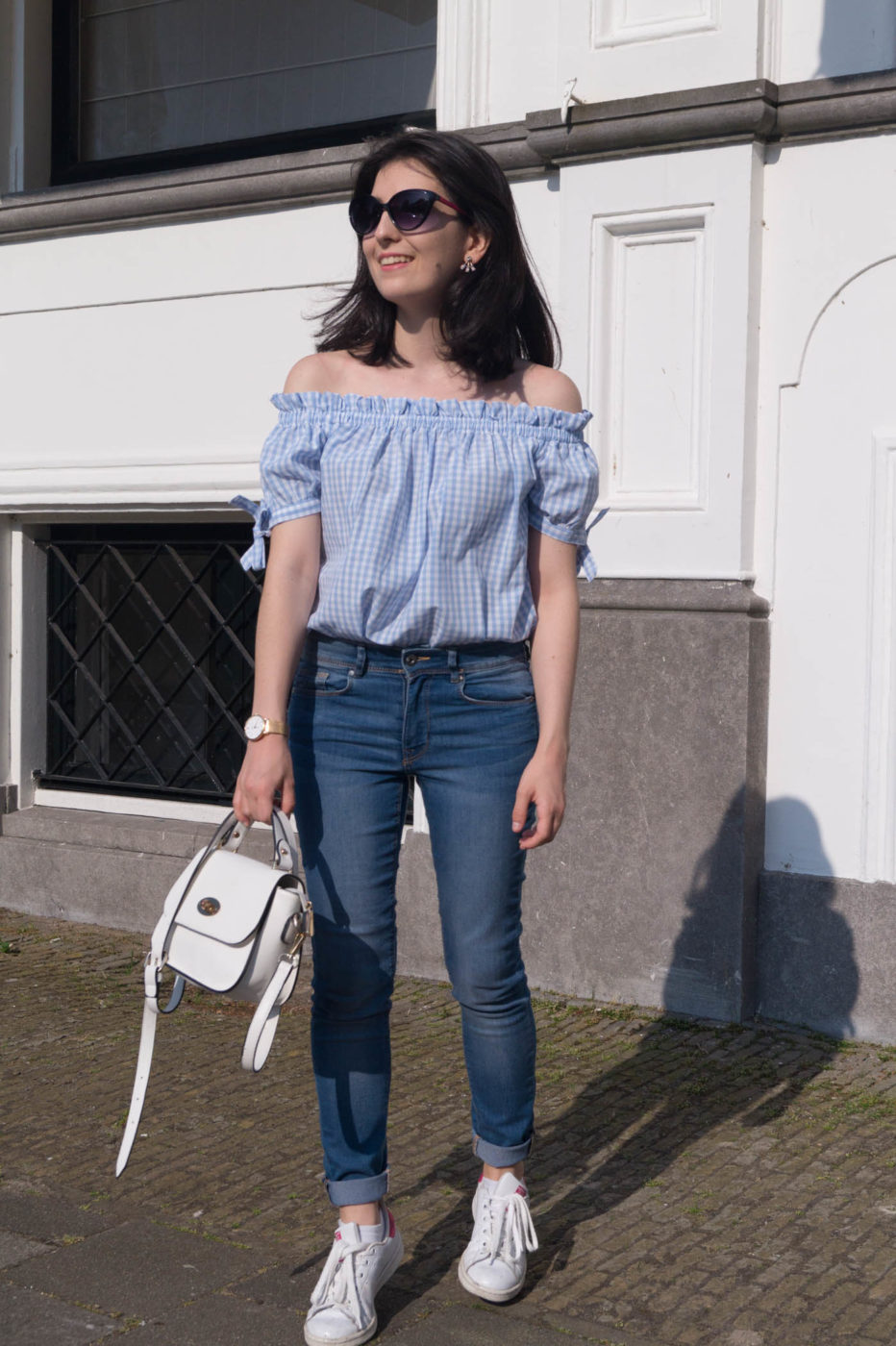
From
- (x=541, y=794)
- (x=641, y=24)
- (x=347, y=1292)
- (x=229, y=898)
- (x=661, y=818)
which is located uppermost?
(x=641, y=24)

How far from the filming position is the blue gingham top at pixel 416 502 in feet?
9.00

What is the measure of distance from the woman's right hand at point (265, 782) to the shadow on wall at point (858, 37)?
130 inches

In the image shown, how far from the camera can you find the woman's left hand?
2.77 metres

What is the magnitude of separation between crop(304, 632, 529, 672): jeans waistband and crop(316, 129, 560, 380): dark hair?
508mm

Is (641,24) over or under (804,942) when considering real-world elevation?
over

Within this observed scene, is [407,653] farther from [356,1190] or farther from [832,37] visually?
[832,37]

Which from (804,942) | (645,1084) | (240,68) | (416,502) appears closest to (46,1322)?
(416,502)

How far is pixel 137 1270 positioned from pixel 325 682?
1.29 meters

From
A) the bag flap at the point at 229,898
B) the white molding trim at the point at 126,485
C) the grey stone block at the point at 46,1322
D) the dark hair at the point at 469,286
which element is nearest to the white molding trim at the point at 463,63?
the white molding trim at the point at 126,485

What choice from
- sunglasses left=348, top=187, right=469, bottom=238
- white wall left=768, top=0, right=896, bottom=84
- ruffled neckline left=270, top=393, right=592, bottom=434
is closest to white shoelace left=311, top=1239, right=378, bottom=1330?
ruffled neckline left=270, top=393, right=592, bottom=434

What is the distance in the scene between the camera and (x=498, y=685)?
2.82 meters

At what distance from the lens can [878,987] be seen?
476cm

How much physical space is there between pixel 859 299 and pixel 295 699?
2.77 metres

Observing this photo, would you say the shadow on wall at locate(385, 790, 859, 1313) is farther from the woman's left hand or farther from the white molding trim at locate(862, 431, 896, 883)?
the woman's left hand
